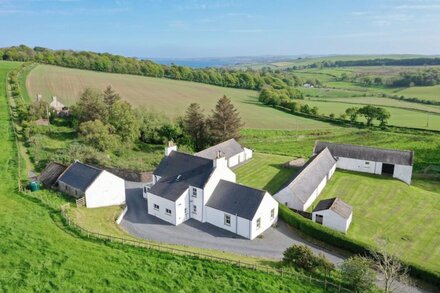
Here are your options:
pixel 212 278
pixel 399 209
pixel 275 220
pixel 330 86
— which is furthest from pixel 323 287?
pixel 330 86

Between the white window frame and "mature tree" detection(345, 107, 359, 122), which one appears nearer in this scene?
the white window frame

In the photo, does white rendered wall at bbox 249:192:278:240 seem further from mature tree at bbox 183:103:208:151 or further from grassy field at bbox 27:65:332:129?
grassy field at bbox 27:65:332:129

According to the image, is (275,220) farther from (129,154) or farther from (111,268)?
(129,154)

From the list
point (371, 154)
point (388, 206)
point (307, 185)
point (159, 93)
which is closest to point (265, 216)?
point (307, 185)

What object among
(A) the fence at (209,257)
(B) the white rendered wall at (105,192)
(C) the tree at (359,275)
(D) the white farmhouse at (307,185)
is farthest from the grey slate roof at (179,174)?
(C) the tree at (359,275)

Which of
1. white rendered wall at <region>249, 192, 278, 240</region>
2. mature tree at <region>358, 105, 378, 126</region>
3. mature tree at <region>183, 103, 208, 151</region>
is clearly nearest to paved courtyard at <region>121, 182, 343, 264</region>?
white rendered wall at <region>249, 192, 278, 240</region>

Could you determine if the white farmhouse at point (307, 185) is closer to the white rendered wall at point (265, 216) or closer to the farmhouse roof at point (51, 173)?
the white rendered wall at point (265, 216)
